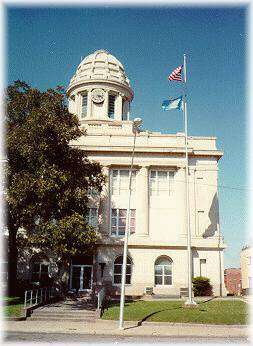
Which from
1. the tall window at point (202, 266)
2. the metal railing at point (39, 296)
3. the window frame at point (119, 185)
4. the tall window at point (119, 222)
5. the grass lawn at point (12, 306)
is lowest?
the grass lawn at point (12, 306)

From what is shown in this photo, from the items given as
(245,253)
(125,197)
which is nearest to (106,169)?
(125,197)

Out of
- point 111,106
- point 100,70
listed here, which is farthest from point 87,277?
point 100,70

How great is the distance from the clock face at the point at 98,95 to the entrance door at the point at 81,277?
66.7 ft

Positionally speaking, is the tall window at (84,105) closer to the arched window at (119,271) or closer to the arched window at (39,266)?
the arched window at (39,266)

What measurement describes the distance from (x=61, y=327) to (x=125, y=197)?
17.4 metres

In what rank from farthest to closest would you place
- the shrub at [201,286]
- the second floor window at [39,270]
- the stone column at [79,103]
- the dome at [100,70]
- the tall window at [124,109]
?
the tall window at [124,109] → the dome at [100,70] → the stone column at [79,103] → the second floor window at [39,270] → the shrub at [201,286]

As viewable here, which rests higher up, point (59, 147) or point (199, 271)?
point (59, 147)

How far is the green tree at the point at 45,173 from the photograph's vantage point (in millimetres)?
20438

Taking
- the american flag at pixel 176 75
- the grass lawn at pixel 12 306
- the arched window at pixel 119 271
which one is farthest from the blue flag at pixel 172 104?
the grass lawn at pixel 12 306

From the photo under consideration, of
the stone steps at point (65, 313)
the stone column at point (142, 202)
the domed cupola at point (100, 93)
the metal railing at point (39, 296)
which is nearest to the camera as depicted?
the stone steps at point (65, 313)

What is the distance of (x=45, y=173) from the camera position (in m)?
20.6

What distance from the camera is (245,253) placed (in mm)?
57969

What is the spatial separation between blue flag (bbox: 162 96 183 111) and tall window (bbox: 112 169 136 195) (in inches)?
419

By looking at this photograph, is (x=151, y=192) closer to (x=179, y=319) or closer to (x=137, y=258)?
(x=137, y=258)
